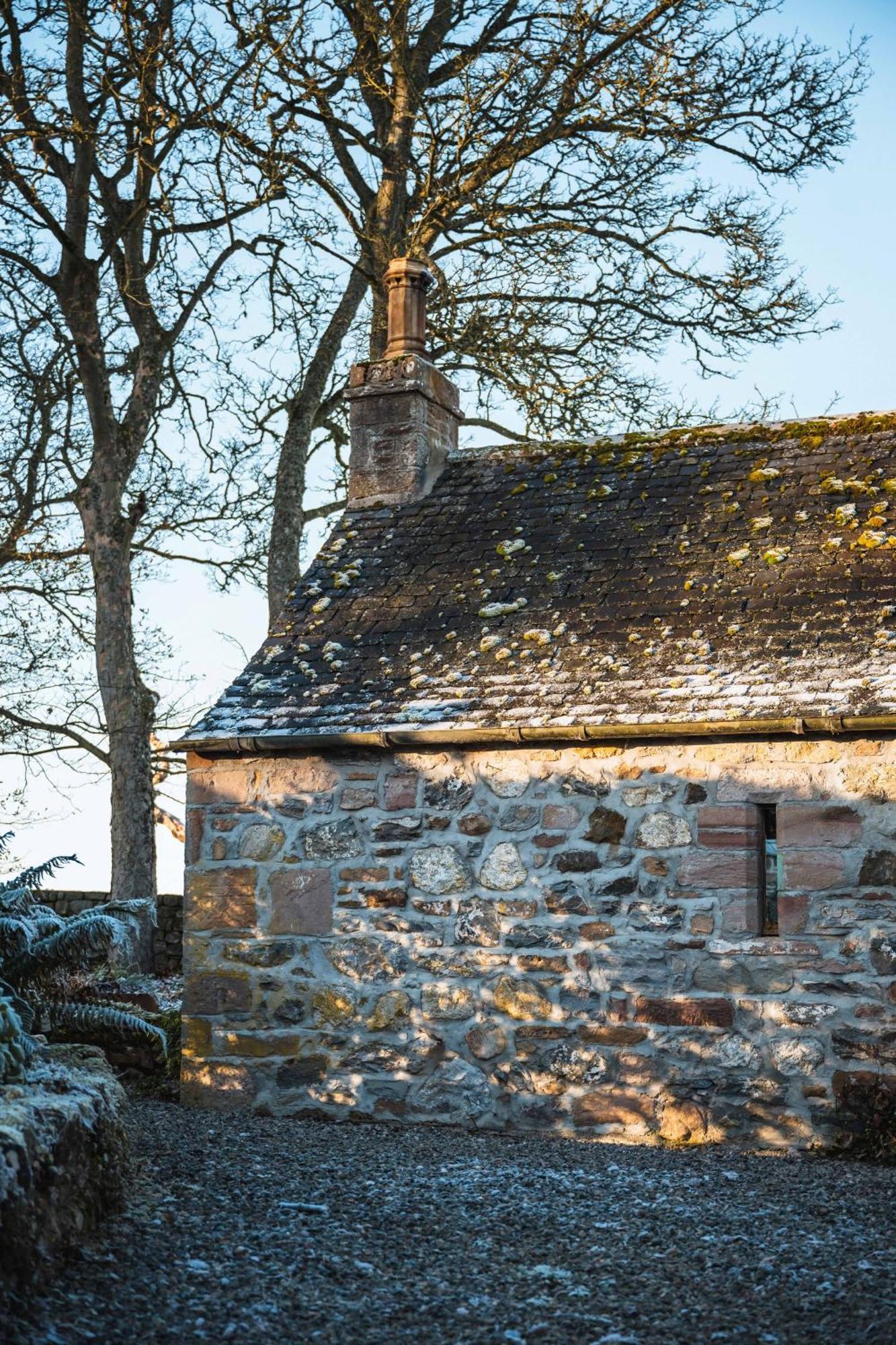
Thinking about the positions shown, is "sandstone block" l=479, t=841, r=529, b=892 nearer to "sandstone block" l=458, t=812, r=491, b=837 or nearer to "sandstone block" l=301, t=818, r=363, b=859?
"sandstone block" l=458, t=812, r=491, b=837

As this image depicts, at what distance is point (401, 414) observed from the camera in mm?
11414

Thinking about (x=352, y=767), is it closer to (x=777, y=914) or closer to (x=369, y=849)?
(x=369, y=849)

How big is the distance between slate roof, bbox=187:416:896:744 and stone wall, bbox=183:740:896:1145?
0.96ft

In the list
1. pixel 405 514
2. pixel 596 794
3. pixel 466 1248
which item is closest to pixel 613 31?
pixel 405 514

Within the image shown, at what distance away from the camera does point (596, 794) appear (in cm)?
831

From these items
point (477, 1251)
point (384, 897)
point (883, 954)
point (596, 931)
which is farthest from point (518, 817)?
point (477, 1251)

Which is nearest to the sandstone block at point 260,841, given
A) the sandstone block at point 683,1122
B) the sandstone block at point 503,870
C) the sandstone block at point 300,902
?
the sandstone block at point 300,902

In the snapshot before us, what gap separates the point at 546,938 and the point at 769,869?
4.42 ft

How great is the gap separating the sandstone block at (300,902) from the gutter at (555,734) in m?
0.77

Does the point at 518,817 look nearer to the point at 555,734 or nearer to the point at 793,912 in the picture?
the point at 555,734

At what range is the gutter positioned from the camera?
767 cm

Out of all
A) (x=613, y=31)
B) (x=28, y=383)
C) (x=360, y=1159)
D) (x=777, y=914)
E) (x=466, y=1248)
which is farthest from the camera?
(x=28, y=383)

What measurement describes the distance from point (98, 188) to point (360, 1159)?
1091 centimetres

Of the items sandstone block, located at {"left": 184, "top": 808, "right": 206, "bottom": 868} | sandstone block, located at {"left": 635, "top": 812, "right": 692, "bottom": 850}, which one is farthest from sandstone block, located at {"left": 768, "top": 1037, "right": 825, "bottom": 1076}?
sandstone block, located at {"left": 184, "top": 808, "right": 206, "bottom": 868}
